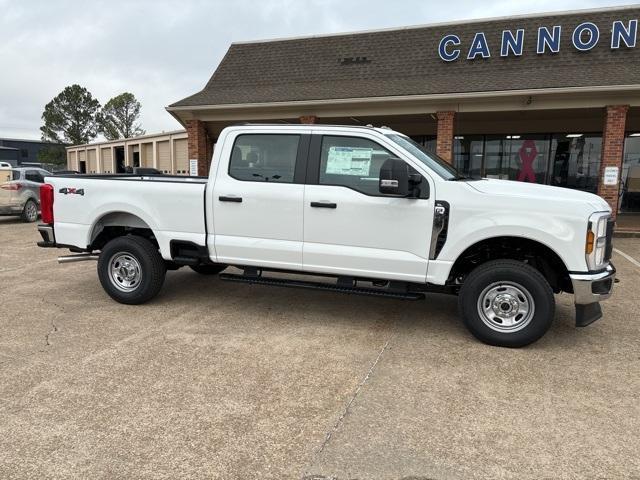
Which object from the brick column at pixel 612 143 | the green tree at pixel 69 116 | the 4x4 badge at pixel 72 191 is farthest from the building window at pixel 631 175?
the green tree at pixel 69 116

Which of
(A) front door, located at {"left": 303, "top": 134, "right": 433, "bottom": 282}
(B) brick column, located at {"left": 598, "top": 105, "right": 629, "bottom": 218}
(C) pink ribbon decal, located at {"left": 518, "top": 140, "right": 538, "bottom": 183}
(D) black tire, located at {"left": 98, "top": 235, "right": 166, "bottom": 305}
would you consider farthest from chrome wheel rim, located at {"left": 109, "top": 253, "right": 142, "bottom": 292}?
(C) pink ribbon decal, located at {"left": 518, "top": 140, "right": 538, "bottom": 183}

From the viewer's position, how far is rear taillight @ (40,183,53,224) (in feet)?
19.5

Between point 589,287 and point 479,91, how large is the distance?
9.15 meters

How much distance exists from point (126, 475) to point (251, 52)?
16382mm

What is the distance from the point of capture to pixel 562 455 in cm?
288

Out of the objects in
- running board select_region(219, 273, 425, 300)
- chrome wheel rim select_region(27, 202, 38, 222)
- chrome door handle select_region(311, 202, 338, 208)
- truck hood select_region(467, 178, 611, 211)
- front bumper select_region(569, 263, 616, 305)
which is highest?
truck hood select_region(467, 178, 611, 211)

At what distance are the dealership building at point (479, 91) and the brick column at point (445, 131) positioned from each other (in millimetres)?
26

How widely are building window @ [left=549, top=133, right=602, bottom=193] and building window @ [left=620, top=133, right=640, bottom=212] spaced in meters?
Result: 0.78

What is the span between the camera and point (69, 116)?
66000 mm

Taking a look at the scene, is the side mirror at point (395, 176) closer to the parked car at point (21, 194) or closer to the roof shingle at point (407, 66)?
the roof shingle at point (407, 66)

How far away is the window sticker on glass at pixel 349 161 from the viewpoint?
4918 millimetres

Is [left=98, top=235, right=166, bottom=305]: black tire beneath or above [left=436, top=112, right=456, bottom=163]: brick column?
beneath

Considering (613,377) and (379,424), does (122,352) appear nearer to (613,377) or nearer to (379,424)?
(379,424)

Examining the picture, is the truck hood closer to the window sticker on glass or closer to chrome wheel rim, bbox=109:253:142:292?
the window sticker on glass
